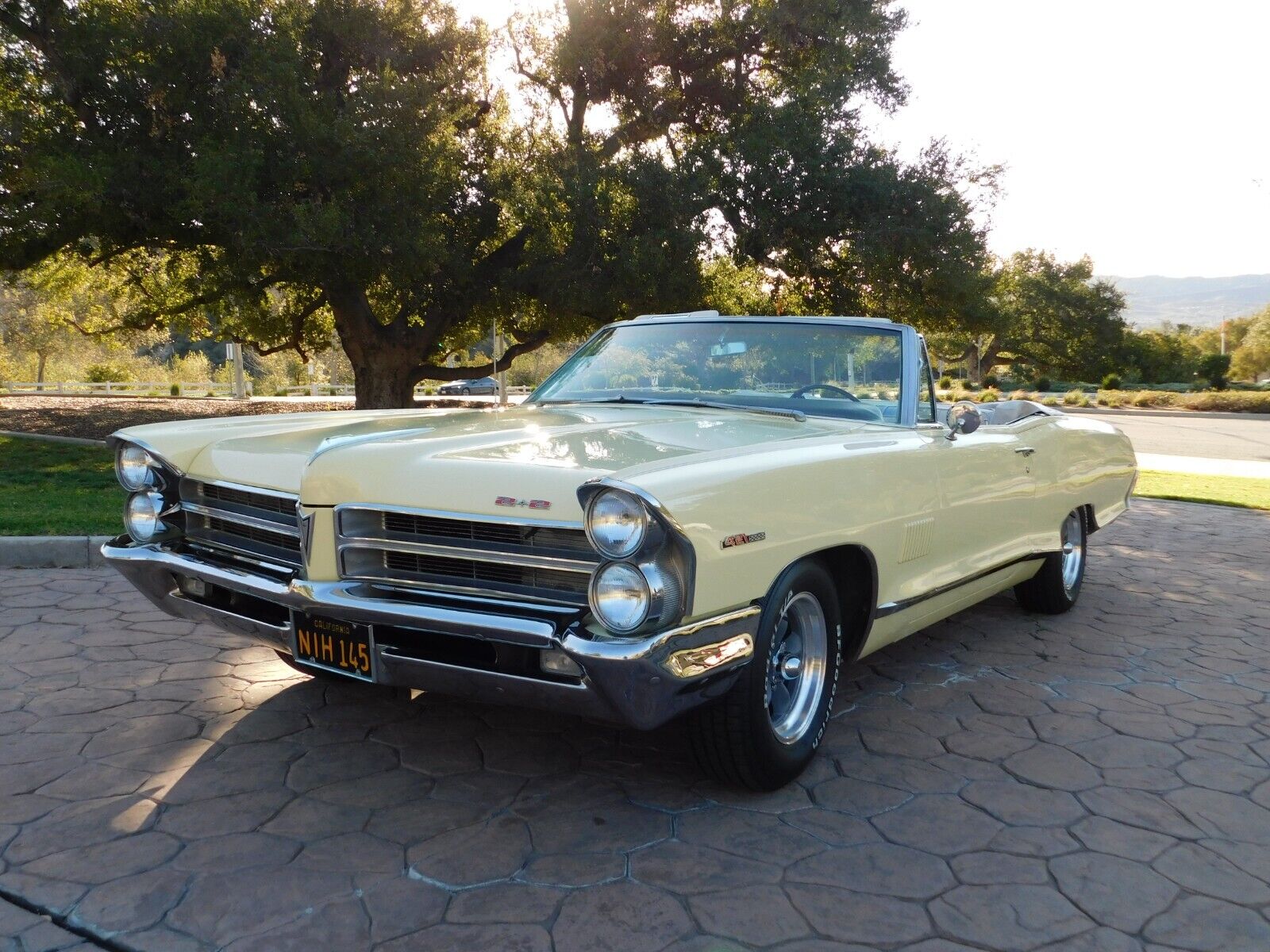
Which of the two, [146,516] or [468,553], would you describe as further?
[146,516]

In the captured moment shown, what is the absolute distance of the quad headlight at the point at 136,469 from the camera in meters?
3.62

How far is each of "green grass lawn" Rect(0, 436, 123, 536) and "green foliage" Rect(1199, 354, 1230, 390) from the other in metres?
44.0

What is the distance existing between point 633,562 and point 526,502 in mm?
351

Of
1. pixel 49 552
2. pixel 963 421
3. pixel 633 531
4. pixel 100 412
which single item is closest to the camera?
pixel 633 531

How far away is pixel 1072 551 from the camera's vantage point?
569 centimetres

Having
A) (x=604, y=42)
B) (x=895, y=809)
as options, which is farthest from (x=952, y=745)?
(x=604, y=42)

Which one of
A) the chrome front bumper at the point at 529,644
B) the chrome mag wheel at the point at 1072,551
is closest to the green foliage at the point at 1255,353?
the chrome mag wheel at the point at 1072,551

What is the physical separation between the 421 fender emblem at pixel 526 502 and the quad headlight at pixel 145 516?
5.06 ft

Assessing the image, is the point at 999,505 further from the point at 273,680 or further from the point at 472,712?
the point at 273,680

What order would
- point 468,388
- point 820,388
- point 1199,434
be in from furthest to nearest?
point 468,388 → point 1199,434 → point 820,388

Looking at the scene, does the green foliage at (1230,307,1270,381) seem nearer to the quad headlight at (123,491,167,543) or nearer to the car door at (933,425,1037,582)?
the car door at (933,425,1037,582)

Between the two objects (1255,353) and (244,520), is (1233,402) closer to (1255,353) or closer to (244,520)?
(244,520)

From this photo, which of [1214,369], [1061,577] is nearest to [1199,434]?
[1061,577]

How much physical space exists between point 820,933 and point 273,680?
2611mm
